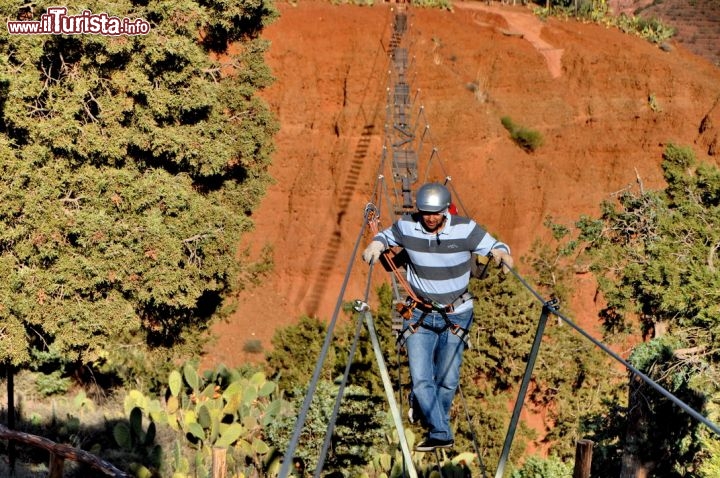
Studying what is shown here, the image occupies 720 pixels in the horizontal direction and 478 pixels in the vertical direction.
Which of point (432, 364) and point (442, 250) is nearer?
point (442, 250)

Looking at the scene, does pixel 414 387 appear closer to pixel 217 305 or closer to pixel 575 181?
pixel 217 305

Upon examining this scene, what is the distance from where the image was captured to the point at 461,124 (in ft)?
113

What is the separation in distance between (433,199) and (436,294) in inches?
33.1

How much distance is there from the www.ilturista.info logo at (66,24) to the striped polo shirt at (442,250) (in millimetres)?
8375

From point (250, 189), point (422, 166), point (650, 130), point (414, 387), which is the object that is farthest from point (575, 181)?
point (414, 387)

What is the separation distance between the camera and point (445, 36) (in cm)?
3556

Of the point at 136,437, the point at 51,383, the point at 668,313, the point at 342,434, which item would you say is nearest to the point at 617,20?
the point at 668,313

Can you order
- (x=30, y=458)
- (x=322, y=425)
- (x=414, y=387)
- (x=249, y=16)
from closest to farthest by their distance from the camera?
(x=414, y=387) < (x=30, y=458) < (x=249, y=16) < (x=322, y=425)

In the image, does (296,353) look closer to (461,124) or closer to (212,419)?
(212,419)

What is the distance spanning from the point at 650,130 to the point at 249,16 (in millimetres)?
22017

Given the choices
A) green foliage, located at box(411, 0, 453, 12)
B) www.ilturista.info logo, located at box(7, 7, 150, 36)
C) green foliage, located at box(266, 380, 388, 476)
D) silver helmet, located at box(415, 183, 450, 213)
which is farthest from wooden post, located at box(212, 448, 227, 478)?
green foliage, located at box(411, 0, 453, 12)

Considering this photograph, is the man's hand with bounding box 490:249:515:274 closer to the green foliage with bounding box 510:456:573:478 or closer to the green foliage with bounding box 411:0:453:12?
the green foliage with bounding box 510:456:573:478

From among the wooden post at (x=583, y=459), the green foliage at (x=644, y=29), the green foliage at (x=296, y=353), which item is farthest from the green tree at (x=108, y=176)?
the green foliage at (x=644, y=29)

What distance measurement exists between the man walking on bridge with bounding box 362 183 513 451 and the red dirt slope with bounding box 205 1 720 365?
25073 millimetres
